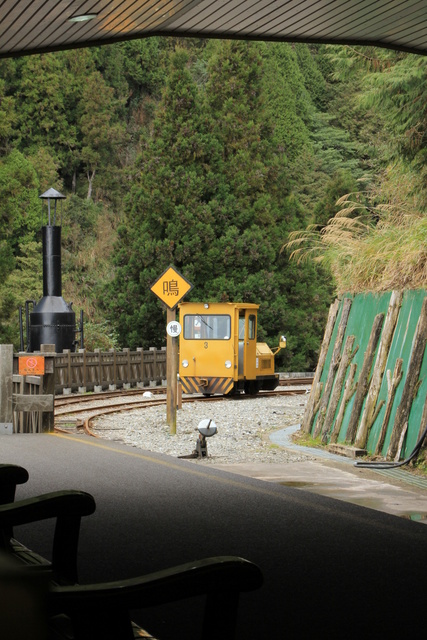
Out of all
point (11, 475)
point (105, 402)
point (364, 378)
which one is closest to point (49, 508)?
point (11, 475)

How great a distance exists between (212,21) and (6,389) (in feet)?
21.3

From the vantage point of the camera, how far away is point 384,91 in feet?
56.8

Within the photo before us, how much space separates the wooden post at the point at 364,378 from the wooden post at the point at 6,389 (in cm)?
480

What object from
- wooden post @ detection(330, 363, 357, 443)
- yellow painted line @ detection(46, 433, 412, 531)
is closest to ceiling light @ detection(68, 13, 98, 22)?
yellow painted line @ detection(46, 433, 412, 531)

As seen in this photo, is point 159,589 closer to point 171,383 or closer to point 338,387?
point 338,387

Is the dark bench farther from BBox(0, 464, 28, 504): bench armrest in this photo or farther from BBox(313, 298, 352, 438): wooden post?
BBox(313, 298, 352, 438): wooden post

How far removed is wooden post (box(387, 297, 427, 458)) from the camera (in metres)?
12.5

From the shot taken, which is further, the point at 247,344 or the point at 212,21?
the point at 247,344

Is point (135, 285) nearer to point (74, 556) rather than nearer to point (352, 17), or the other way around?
point (352, 17)

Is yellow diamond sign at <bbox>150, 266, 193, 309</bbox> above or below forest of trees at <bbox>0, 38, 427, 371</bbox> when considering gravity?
below

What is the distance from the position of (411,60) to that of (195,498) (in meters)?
10.8

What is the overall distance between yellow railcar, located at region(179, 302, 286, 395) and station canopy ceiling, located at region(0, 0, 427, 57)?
17.4m

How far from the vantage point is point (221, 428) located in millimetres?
19203

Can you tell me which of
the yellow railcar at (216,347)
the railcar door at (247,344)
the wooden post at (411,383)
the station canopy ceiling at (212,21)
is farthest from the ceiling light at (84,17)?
the railcar door at (247,344)
